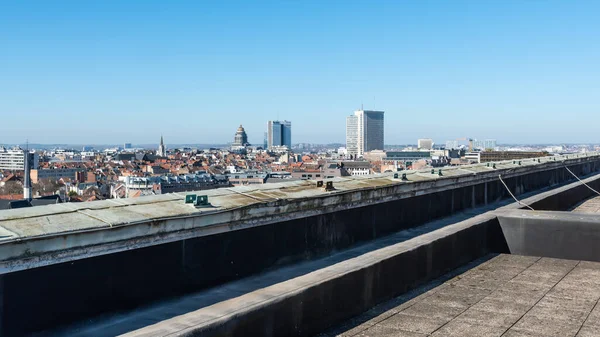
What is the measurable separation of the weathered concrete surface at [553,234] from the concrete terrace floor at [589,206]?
6642 mm

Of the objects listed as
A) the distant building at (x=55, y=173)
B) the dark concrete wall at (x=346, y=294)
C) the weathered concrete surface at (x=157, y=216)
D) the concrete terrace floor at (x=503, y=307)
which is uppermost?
the weathered concrete surface at (x=157, y=216)

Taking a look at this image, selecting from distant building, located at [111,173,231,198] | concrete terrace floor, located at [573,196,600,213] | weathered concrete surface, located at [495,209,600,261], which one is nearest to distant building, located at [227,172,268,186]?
distant building, located at [111,173,231,198]

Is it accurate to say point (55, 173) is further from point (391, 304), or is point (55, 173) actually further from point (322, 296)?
point (322, 296)

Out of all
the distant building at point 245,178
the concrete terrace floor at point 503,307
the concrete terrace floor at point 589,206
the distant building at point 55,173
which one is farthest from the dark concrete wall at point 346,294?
the distant building at point 55,173

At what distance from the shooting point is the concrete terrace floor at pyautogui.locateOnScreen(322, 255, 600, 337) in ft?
16.9

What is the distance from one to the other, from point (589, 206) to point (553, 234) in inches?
326

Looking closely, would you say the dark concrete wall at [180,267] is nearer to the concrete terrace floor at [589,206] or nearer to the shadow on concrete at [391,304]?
the shadow on concrete at [391,304]

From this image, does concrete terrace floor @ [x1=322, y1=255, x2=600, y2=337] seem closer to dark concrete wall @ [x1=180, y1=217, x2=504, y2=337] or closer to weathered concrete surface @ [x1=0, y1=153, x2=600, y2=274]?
dark concrete wall @ [x1=180, y1=217, x2=504, y2=337]

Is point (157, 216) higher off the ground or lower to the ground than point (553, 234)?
higher

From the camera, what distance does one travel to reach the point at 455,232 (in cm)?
750

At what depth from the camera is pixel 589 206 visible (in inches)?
618

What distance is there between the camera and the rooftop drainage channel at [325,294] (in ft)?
13.9

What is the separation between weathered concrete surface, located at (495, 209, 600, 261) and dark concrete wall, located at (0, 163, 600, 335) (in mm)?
305

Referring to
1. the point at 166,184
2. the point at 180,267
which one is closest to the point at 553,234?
the point at 180,267
